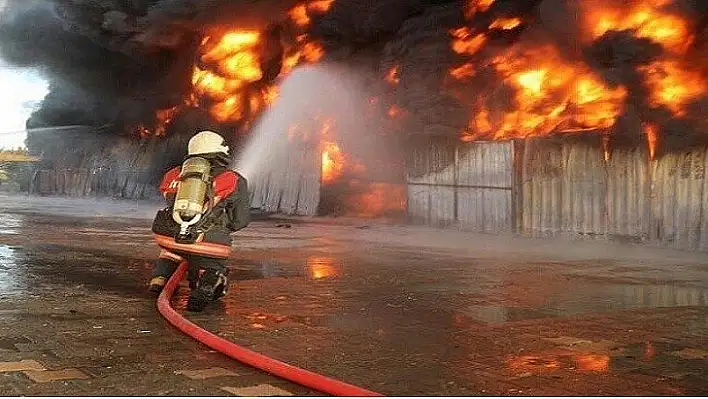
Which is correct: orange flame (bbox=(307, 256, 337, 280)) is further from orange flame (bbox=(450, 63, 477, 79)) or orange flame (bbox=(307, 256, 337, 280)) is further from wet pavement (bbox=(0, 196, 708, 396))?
orange flame (bbox=(450, 63, 477, 79))

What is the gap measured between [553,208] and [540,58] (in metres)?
3.07

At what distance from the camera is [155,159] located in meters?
31.8

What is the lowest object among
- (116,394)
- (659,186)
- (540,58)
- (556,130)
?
(116,394)

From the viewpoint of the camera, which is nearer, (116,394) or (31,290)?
(116,394)

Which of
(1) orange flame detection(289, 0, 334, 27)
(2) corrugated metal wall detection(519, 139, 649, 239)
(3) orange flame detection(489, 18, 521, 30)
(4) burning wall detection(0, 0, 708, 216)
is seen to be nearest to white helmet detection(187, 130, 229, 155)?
(4) burning wall detection(0, 0, 708, 216)

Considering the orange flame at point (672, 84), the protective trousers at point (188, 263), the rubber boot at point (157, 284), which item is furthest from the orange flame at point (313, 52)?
the rubber boot at point (157, 284)

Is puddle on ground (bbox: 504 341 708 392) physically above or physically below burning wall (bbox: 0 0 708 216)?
below

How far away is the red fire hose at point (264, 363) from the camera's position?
4.27 metres

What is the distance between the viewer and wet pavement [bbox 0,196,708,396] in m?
4.77

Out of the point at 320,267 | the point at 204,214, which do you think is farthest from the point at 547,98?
the point at 204,214

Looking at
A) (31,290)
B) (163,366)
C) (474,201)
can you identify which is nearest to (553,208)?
(474,201)

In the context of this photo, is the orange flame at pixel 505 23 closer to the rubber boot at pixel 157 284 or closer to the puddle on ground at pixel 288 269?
the puddle on ground at pixel 288 269

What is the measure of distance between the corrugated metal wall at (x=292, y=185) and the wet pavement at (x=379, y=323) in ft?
33.8

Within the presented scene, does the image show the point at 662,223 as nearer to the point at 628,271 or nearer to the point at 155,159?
the point at 628,271
